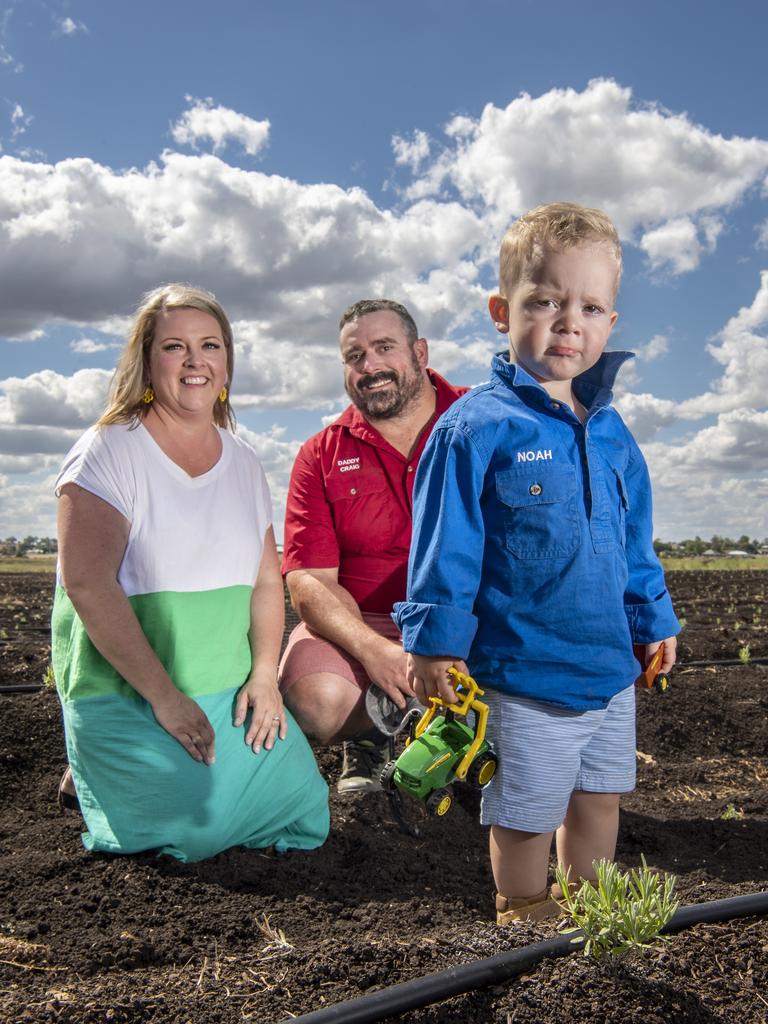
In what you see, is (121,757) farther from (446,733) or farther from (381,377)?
(381,377)

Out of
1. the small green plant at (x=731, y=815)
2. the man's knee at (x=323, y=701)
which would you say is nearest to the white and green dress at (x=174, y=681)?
the man's knee at (x=323, y=701)

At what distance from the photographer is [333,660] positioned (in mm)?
3863

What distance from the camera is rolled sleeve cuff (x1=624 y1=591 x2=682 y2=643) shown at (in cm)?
278

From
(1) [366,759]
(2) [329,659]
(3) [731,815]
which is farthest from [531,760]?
(3) [731,815]

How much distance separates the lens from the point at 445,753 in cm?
235

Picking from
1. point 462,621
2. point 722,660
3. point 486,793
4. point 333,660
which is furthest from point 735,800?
point 722,660

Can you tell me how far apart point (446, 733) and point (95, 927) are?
4.20 feet

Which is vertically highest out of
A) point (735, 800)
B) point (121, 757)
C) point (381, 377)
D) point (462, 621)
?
point (381, 377)

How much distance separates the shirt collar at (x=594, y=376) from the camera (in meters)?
2.64

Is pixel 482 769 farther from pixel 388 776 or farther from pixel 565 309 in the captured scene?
pixel 565 309

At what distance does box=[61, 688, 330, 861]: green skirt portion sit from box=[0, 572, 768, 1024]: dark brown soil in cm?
9

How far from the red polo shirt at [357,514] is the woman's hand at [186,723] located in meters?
0.92

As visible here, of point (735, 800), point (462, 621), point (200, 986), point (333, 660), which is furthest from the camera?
point (735, 800)

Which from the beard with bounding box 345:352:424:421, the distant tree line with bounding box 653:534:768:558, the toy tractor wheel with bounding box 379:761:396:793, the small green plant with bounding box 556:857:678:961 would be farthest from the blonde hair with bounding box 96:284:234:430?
the distant tree line with bounding box 653:534:768:558
